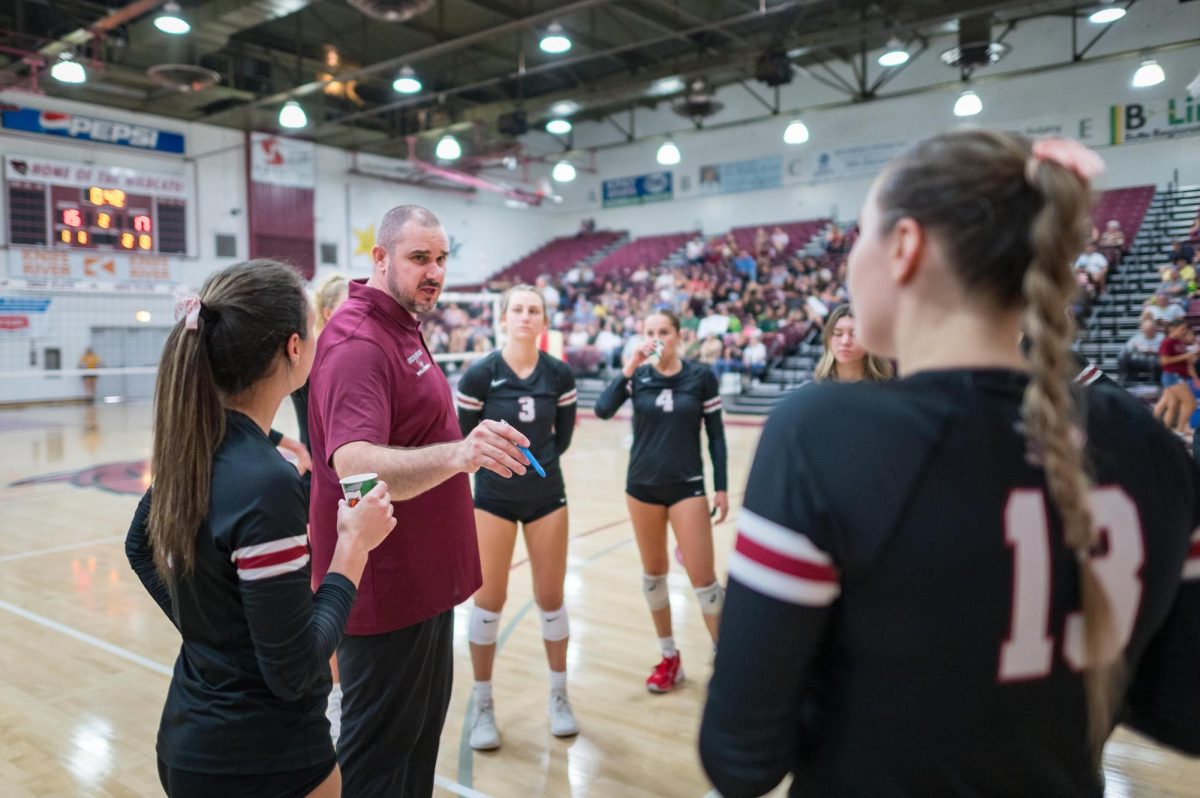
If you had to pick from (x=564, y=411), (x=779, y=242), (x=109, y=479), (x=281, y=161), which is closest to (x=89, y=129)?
(x=281, y=161)

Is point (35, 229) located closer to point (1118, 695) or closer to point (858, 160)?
point (858, 160)

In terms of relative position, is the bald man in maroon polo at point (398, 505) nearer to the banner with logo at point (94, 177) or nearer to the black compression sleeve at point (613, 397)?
the black compression sleeve at point (613, 397)

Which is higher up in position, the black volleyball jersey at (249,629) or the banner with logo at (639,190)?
the banner with logo at (639,190)

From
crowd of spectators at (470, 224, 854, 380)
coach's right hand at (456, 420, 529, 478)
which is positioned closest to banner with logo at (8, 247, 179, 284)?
crowd of spectators at (470, 224, 854, 380)

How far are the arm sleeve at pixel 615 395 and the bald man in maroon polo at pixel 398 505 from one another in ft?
6.46

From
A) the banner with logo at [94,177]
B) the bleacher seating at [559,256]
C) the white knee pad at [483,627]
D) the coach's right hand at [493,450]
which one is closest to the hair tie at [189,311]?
the coach's right hand at [493,450]

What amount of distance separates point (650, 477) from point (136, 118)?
19326 mm

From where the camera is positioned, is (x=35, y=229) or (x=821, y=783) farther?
(x=35, y=229)

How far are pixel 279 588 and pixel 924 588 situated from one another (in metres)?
1.07

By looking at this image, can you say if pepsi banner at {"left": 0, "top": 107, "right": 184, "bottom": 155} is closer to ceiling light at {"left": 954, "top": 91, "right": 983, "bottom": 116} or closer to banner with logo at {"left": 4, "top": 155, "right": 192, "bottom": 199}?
banner with logo at {"left": 4, "top": 155, "right": 192, "bottom": 199}

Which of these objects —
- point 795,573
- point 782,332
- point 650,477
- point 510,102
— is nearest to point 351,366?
point 795,573

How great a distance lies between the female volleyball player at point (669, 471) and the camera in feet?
12.9

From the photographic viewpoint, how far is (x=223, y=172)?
19969 millimetres

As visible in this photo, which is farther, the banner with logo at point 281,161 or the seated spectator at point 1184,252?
the banner with logo at point 281,161
